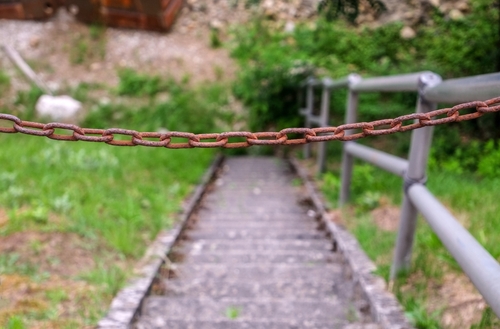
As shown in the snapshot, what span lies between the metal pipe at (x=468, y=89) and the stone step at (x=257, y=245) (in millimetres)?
1696

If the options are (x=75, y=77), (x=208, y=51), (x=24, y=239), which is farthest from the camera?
(x=208, y=51)

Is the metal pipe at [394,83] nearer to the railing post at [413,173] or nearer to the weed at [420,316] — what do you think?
the railing post at [413,173]

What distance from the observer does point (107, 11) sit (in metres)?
9.46

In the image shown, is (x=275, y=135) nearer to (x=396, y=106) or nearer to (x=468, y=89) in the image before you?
(x=468, y=89)

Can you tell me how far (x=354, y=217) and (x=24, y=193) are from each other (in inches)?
105

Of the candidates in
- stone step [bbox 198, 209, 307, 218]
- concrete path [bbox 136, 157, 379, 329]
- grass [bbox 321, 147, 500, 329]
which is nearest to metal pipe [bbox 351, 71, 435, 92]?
grass [bbox 321, 147, 500, 329]

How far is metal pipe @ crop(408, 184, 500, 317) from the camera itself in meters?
1.16

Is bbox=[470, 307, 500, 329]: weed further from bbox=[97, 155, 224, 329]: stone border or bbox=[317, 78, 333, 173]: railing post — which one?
bbox=[317, 78, 333, 173]: railing post

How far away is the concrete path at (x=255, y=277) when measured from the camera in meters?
2.11

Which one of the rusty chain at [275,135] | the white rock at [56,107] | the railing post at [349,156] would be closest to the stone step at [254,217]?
the railing post at [349,156]

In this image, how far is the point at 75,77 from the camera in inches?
354

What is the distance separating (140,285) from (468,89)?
1833 millimetres

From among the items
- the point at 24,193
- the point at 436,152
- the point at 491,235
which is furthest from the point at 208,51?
the point at 491,235

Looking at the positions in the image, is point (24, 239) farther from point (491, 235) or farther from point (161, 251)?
point (491, 235)
